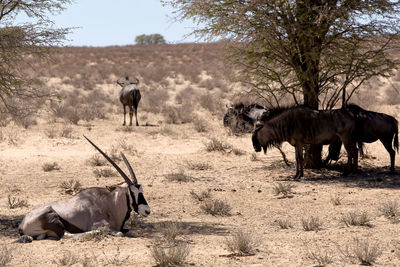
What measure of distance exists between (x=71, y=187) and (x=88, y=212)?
13.0ft

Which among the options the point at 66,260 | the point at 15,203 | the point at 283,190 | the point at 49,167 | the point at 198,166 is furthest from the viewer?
the point at 198,166

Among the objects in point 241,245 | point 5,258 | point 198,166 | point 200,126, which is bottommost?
point 5,258

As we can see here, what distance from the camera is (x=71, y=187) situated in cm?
1148

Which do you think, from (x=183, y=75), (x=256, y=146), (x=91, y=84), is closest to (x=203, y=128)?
(x=256, y=146)

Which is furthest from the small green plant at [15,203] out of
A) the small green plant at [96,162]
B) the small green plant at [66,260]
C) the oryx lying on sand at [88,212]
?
the small green plant at [96,162]

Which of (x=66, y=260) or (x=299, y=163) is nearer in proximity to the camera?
(x=66, y=260)

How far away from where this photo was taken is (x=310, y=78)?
43.1 ft

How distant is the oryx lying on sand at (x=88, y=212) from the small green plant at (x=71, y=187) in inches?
143

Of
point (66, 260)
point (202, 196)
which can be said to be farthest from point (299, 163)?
point (66, 260)

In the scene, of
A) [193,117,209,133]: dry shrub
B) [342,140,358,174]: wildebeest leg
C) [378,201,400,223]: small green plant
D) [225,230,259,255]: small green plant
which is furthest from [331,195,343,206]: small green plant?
[193,117,209,133]: dry shrub

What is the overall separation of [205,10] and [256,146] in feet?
10.3

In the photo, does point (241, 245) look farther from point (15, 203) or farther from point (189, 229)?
point (15, 203)

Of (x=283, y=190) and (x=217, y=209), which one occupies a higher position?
(x=283, y=190)

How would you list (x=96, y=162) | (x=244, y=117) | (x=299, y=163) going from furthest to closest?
(x=244, y=117) → (x=96, y=162) → (x=299, y=163)
